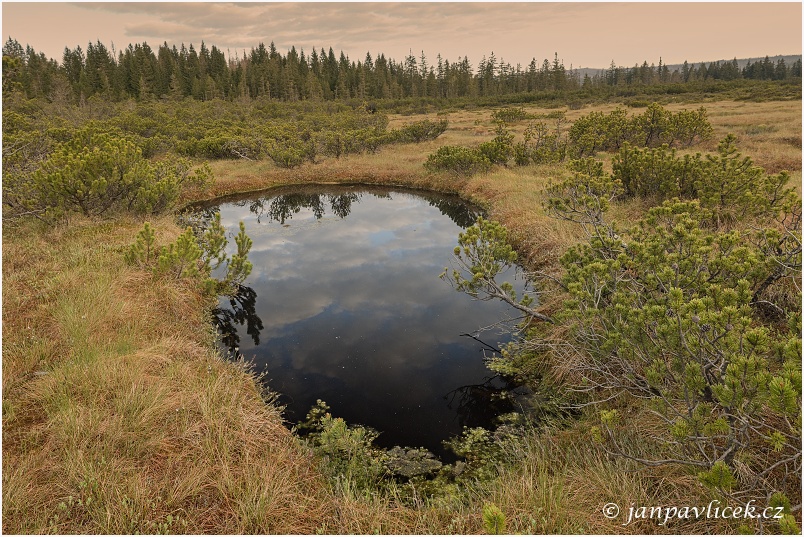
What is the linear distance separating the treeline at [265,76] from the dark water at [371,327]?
41565 mm

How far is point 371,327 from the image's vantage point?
8.83 meters

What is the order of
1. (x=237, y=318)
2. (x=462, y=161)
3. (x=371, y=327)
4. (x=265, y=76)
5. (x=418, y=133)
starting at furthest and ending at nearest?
(x=265, y=76) < (x=418, y=133) < (x=462, y=161) < (x=237, y=318) < (x=371, y=327)

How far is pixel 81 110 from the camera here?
110 ft

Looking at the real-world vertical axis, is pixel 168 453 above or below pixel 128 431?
below

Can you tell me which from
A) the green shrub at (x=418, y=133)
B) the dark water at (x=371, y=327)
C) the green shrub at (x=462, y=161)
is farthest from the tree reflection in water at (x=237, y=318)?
the green shrub at (x=418, y=133)

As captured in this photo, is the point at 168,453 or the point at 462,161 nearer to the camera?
the point at 168,453

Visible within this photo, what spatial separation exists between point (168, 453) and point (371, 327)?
4952 millimetres

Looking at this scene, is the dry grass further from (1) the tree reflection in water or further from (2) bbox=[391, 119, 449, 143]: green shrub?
(2) bbox=[391, 119, 449, 143]: green shrub

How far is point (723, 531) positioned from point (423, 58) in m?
103

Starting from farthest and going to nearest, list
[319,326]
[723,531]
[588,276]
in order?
1. [319,326]
2. [588,276]
3. [723,531]

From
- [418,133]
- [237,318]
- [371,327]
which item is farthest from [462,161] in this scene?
[237,318]

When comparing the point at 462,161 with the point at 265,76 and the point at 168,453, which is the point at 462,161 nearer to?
the point at 168,453

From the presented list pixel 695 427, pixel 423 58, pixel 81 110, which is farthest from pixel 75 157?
pixel 423 58

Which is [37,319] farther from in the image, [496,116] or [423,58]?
[423,58]
